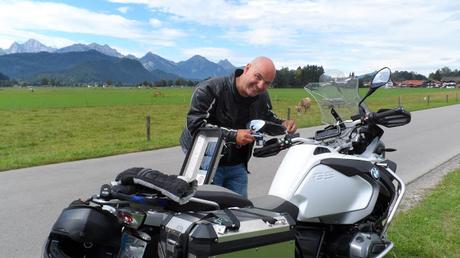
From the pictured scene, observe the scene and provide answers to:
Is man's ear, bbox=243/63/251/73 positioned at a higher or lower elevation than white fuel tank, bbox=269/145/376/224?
higher

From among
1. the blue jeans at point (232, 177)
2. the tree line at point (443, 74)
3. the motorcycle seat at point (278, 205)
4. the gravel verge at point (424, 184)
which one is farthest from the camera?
the tree line at point (443, 74)

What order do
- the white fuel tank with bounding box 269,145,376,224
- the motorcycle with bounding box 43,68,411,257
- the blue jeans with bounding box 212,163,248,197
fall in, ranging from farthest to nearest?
the blue jeans with bounding box 212,163,248,197, the white fuel tank with bounding box 269,145,376,224, the motorcycle with bounding box 43,68,411,257

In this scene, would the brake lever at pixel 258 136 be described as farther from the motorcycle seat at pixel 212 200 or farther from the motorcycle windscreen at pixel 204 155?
the motorcycle seat at pixel 212 200

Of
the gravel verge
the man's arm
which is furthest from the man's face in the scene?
the gravel verge

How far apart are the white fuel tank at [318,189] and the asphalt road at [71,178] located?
117 inches

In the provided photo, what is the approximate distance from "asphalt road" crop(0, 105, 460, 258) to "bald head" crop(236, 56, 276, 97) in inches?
113

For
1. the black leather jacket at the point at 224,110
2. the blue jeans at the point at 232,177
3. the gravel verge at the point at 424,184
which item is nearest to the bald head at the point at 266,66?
the black leather jacket at the point at 224,110

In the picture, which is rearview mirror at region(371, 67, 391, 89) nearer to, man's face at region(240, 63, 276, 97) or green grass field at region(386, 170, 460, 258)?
man's face at region(240, 63, 276, 97)

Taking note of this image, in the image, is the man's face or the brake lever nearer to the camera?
the brake lever

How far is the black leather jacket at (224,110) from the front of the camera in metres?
3.98

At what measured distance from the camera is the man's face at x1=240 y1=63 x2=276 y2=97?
3798 mm

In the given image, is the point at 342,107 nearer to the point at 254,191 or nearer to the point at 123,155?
the point at 254,191

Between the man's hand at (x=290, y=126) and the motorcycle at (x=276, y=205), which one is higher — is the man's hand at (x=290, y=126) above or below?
above

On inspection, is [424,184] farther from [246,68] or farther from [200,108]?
[200,108]
